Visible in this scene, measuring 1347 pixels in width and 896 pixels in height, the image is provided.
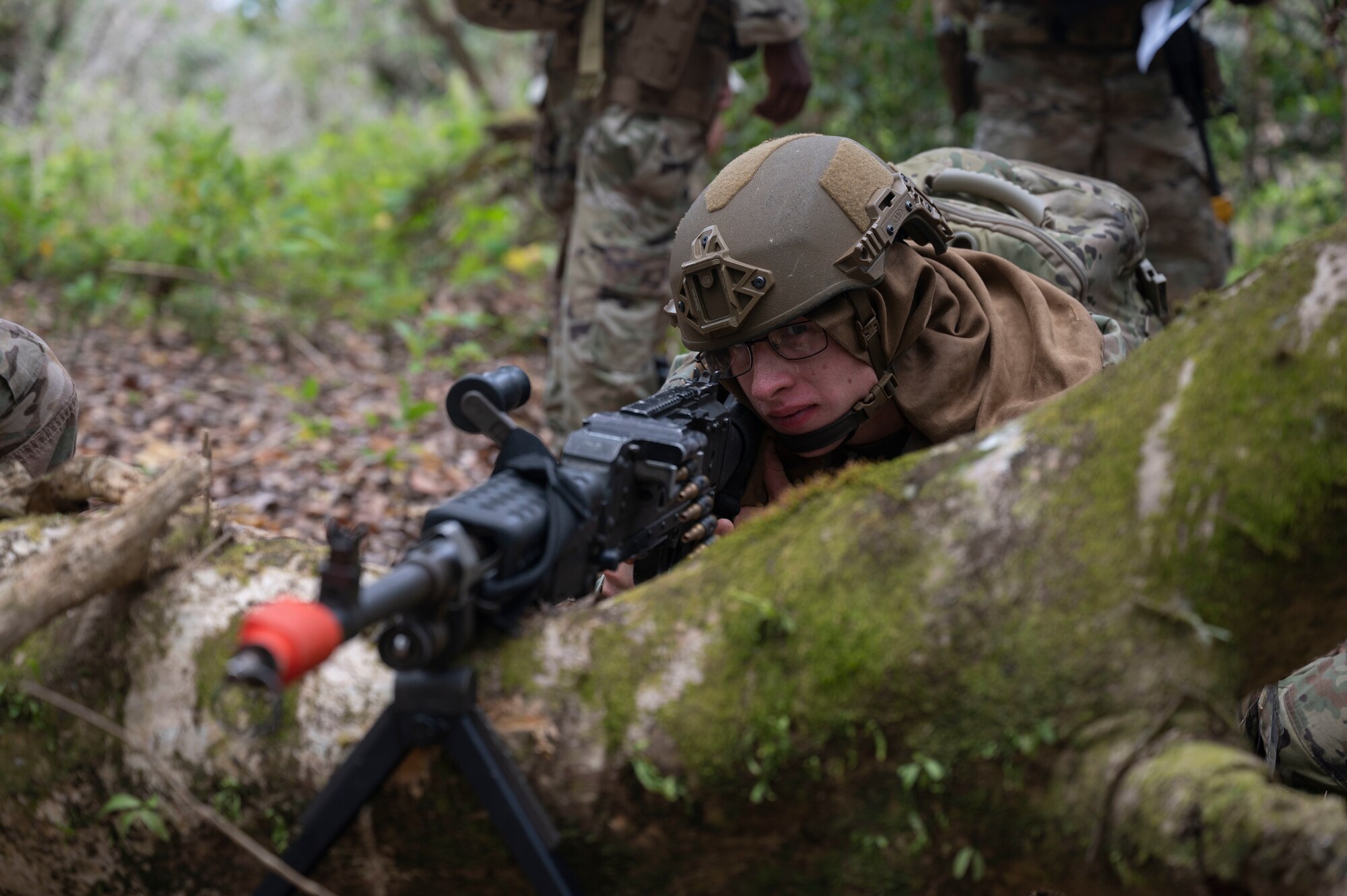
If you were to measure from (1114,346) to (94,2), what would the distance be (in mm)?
11803

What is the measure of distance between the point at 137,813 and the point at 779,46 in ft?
13.9

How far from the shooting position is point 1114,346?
114 inches

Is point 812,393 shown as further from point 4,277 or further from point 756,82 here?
point 4,277

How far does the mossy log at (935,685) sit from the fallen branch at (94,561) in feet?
0.40

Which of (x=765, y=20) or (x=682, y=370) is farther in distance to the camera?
(x=765, y=20)

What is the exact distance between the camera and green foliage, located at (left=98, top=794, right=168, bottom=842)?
1.65 meters

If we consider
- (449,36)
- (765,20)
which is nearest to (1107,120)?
(765,20)

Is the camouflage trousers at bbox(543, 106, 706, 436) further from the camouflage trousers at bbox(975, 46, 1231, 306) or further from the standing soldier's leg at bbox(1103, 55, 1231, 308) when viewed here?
the standing soldier's leg at bbox(1103, 55, 1231, 308)

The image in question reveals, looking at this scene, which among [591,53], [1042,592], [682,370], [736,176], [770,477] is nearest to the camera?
[1042,592]

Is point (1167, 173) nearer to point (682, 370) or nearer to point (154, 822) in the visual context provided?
point (682, 370)

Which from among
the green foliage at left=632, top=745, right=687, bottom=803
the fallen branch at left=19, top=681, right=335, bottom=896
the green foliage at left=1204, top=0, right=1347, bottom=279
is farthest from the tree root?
the green foliage at left=1204, top=0, right=1347, bottom=279

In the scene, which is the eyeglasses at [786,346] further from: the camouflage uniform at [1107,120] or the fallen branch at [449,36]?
the fallen branch at [449,36]

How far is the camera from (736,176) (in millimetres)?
2652

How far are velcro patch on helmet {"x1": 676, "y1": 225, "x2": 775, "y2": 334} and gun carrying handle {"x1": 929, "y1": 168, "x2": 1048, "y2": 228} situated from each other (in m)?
1.05
